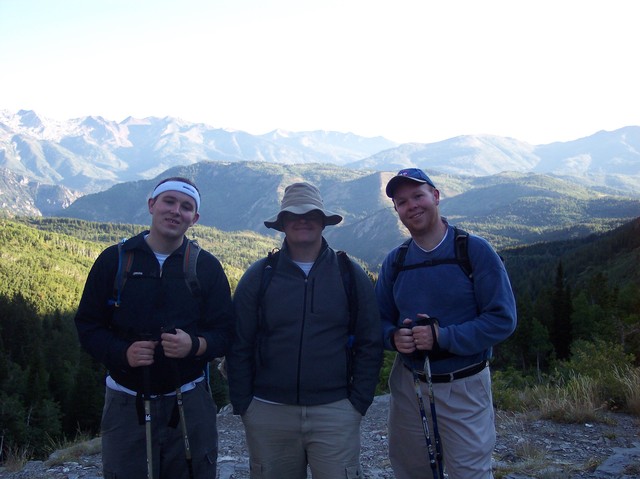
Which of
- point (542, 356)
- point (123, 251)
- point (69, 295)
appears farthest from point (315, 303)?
point (69, 295)

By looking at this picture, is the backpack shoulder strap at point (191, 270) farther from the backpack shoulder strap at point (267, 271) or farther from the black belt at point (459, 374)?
the black belt at point (459, 374)

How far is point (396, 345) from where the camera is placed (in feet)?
12.2

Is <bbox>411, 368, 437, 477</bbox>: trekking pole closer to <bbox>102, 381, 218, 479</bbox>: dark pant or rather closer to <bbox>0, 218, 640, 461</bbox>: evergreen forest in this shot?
<bbox>102, 381, 218, 479</bbox>: dark pant

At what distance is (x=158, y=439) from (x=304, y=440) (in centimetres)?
118

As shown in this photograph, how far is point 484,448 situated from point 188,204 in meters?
3.11

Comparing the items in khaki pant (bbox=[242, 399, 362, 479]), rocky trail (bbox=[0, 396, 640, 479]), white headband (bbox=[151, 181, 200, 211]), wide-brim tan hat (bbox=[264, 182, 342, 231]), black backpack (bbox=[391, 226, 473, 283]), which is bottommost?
rocky trail (bbox=[0, 396, 640, 479])

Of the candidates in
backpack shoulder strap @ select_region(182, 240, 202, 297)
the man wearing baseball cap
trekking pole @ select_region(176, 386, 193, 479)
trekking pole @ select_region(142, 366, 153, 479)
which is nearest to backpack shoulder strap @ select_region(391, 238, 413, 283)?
the man wearing baseball cap

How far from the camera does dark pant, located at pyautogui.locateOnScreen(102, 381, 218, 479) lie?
12.1 feet

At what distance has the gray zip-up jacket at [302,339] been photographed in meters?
3.84

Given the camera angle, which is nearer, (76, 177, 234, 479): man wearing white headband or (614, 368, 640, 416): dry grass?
(76, 177, 234, 479): man wearing white headband

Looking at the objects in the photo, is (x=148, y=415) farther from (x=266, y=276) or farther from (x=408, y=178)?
(x=408, y=178)

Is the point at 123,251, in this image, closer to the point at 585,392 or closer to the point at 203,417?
the point at 203,417

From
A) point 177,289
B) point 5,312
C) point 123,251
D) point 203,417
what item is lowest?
point 5,312

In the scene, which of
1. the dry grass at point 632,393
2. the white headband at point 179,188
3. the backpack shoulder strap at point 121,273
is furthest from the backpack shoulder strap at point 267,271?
the dry grass at point 632,393
